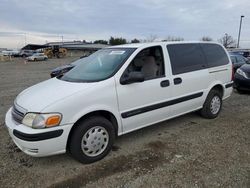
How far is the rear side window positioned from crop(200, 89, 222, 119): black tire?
62 centimetres

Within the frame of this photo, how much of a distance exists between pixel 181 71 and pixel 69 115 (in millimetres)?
2351

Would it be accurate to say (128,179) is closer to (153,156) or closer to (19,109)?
(153,156)

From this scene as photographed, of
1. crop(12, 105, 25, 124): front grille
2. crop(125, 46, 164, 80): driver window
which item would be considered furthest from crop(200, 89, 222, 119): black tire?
crop(12, 105, 25, 124): front grille

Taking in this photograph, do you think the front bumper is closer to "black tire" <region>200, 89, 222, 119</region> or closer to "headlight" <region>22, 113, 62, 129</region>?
"headlight" <region>22, 113, 62, 129</region>

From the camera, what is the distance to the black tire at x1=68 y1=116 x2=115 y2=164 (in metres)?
3.27

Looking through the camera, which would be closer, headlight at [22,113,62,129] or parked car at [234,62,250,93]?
headlight at [22,113,62,129]

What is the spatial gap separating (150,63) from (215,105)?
2.05 meters

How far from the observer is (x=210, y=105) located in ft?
17.1

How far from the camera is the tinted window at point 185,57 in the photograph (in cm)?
441

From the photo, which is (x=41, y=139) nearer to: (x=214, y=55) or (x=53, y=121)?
(x=53, y=121)

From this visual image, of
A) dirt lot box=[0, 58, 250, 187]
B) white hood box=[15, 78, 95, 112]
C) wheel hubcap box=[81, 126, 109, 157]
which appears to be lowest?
dirt lot box=[0, 58, 250, 187]

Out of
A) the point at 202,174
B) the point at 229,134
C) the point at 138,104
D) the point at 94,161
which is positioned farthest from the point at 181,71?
the point at 94,161

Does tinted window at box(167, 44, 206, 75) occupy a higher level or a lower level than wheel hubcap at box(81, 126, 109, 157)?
higher

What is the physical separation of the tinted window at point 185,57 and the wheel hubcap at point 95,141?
5.84ft
